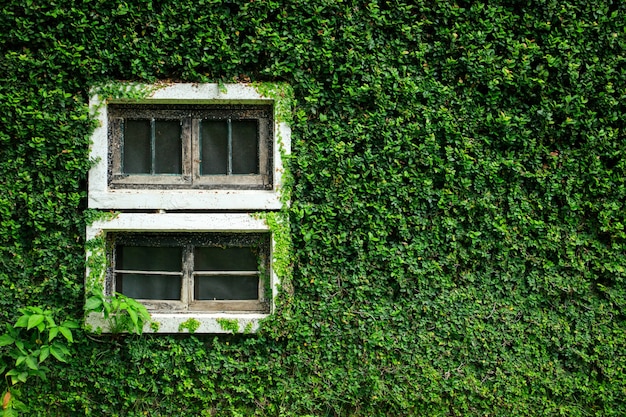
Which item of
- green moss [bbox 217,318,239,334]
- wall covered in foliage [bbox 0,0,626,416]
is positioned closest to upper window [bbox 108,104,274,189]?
wall covered in foliage [bbox 0,0,626,416]

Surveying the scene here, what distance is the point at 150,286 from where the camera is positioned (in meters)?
3.62

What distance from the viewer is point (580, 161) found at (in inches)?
138

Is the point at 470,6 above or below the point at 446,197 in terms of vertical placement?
above

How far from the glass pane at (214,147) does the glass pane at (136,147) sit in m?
0.40

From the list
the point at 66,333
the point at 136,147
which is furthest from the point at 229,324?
the point at 136,147

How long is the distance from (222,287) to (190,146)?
1038 millimetres

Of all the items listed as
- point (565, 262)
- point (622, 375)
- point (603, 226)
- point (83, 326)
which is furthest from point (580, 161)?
point (83, 326)

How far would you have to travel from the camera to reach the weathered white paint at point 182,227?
3.43 metres

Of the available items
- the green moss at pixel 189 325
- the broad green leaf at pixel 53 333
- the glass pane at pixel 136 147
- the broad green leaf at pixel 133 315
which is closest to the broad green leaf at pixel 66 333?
the broad green leaf at pixel 53 333

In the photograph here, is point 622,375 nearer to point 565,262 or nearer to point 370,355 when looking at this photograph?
point 565,262

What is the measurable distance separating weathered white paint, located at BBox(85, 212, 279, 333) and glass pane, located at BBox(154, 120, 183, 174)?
14.1 inches

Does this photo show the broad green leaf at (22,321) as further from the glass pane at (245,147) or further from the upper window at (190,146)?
the glass pane at (245,147)

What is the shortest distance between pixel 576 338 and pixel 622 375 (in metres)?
0.43

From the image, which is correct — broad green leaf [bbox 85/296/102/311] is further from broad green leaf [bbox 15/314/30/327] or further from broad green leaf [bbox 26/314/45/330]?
broad green leaf [bbox 15/314/30/327]
